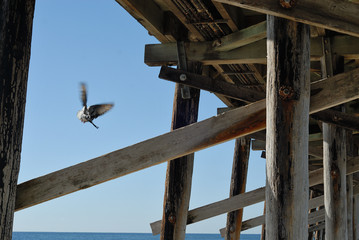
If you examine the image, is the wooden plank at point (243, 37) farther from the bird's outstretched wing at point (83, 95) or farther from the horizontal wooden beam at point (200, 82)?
the bird's outstretched wing at point (83, 95)

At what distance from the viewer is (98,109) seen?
5.01 meters

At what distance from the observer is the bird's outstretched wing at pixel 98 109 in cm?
497

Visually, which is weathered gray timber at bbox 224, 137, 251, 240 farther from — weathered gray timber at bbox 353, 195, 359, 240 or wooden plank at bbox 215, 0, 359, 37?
wooden plank at bbox 215, 0, 359, 37

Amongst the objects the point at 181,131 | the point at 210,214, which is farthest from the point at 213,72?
the point at 181,131

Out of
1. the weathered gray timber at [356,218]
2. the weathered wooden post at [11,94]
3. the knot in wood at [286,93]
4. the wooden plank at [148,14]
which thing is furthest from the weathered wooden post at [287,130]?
the weathered gray timber at [356,218]

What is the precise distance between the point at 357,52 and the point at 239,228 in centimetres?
408

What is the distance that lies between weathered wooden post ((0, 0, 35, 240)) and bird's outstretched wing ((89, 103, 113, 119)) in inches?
78.0

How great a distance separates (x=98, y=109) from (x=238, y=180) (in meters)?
4.46

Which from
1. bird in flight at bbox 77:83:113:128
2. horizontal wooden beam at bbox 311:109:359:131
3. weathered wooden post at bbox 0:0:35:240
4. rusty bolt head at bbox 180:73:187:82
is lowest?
weathered wooden post at bbox 0:0:35:240

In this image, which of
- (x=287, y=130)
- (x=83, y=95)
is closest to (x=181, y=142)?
(x=287, y=130)

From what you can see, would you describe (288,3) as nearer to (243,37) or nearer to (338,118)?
(243,37)

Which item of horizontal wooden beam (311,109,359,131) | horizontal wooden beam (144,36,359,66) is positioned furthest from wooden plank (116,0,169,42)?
horizontal wooden beam (311,109,359,131)

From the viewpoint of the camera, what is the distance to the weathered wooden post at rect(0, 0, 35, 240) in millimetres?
2836

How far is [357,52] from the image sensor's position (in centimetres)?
566
